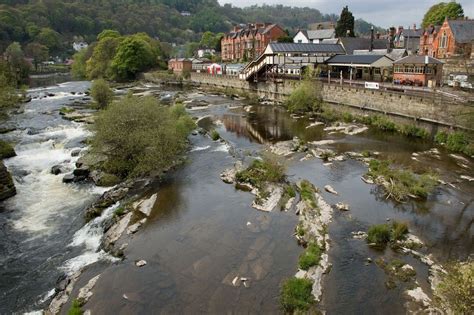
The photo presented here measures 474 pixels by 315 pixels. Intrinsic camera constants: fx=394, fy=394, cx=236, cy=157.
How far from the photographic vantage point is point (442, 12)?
9225 cm

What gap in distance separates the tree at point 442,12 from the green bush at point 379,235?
260ft

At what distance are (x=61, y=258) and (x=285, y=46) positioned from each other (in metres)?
50.0

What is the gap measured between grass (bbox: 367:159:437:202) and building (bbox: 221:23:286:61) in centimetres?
7214

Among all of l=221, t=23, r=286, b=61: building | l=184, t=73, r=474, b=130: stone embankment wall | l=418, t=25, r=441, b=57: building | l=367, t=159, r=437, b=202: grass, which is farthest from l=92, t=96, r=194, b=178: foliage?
l=221, t=23, r=286, b=61: building

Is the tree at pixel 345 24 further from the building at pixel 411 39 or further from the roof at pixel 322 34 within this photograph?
the building at pixel 411 39

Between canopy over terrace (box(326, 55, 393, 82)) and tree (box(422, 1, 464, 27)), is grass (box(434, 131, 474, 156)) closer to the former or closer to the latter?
canopy over terrace (box(326, 55, 393, 82))

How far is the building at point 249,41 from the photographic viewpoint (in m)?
98.1

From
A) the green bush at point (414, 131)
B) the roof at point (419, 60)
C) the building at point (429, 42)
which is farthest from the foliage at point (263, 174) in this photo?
the building at point (429, 42)

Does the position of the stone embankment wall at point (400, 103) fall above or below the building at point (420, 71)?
below

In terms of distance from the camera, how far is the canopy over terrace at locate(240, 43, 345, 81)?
61031 millimetres

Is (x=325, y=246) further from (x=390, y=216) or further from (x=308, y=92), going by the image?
(x=308, y=92)

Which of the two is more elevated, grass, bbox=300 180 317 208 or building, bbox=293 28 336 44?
building, bbox=293 28 336 44

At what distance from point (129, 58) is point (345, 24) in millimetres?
53821

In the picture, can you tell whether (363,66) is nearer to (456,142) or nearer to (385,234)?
(456,142)
